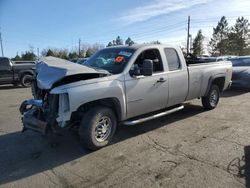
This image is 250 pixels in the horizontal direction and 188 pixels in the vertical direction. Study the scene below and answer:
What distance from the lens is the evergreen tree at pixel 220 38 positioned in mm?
65812

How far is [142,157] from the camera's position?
4695 mm

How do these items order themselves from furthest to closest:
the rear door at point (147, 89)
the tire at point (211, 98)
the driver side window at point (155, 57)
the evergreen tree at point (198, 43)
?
the evergreen tree at point (198, 43)
the tire at point (211, 98)
the driver side window at point (155, 57)
the rear door at point (147, 89)

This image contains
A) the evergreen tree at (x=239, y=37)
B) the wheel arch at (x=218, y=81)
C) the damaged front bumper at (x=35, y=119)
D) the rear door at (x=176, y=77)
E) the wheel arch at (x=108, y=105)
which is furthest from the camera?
the evergreen tree at (x=239, y=37)

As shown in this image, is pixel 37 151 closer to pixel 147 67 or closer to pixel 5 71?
pixel 147 67

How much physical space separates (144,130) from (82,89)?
218cm

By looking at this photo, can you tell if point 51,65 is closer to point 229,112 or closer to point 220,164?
point 220,164

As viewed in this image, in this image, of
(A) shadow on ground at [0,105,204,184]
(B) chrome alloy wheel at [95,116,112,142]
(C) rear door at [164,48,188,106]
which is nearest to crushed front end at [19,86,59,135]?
(A) shadow on ground at [0,105,204,184]

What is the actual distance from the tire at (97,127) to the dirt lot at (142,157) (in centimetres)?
18

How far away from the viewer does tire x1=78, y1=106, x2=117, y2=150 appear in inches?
188

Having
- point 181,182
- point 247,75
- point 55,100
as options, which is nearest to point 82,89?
point 55,100

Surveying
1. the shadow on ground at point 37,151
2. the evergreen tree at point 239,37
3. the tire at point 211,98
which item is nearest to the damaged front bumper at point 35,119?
the shadow on ground at point 37,151

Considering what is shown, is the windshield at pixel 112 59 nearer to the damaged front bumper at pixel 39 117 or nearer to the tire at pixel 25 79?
the damaged front bumper at pixel 39 117

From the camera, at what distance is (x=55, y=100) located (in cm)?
472

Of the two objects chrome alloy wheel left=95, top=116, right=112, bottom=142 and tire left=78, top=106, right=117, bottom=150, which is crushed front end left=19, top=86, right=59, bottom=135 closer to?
tire left=78, top=106, right=117, bottom=150
